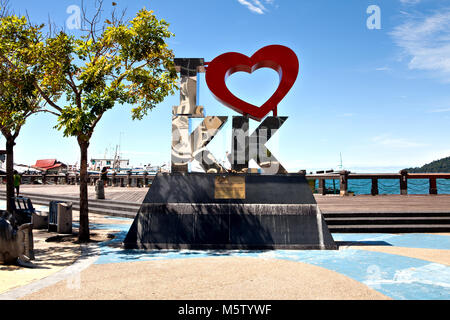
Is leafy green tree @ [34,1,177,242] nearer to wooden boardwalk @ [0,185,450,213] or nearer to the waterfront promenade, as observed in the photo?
the waterfront promenade

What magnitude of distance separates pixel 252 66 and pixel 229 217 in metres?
4.76

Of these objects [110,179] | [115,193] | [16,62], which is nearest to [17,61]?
[16,62]

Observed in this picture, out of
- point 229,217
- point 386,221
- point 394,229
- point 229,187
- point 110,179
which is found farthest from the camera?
point 110,179

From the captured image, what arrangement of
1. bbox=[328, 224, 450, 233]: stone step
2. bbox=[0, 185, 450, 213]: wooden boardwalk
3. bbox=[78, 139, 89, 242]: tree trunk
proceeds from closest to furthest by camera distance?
bbox=[78, 139, 89, 242]: tree trunk
bbox=[328, 224, 450, 233]: stone step
bbox=[0, 185, 450, 213]: wooden boardwalk

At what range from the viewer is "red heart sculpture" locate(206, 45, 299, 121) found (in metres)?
10.8

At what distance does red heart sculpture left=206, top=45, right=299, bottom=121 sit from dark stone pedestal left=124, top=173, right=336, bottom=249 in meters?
2.17

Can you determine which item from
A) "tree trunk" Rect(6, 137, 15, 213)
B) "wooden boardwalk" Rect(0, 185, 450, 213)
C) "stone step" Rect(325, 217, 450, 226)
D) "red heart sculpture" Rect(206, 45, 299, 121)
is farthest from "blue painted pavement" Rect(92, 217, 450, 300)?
"tree trunk" Rect(6, 137, 15, 213)

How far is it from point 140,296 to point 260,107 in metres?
6.99

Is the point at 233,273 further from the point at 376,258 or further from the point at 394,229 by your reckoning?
the point at 394,229

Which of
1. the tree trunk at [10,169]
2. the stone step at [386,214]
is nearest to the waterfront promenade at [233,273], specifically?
the stone step at [386,214]

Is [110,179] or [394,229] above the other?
[110,179]

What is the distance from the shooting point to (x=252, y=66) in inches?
433

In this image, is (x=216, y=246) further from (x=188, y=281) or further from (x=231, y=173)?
(x=188, y=281)

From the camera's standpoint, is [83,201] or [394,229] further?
[394,229]
